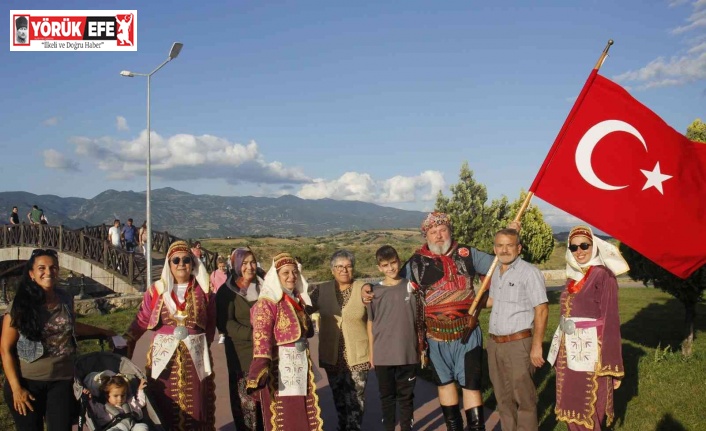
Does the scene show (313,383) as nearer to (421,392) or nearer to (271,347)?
(271,347)

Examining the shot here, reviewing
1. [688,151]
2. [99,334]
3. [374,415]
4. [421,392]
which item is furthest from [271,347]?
[688,151]

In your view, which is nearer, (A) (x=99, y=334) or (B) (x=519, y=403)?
(B) (x=519, y=403)

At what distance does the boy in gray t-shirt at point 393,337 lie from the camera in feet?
16.4

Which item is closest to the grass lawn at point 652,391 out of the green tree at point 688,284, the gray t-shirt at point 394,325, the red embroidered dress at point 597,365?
the green tree at point 688,284

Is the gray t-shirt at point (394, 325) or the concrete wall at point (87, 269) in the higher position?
the gray t-shirt at point (394, 325)

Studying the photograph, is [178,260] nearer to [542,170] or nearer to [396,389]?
[396,389]

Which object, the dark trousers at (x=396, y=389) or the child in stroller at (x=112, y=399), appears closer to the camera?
the child in stroller at (x=112, y=399)

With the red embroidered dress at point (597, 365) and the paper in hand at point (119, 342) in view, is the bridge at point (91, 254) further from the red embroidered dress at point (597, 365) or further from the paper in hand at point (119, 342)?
the red embroidered dress at point (597, 365)

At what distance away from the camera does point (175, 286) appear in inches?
181

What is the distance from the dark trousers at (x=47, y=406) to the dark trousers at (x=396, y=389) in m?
2.46

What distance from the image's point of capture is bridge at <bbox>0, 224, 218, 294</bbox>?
20.2m

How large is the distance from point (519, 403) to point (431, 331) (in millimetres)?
930

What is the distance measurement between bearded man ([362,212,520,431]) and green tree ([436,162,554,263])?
515 inches

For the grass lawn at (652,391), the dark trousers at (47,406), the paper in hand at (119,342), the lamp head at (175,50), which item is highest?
the lamp head at (175,50)
